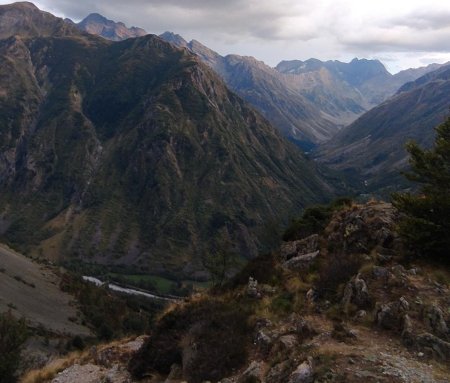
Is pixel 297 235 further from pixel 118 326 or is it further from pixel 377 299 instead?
pixel 118 326

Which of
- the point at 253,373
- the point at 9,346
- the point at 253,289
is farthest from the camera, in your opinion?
the point at 9,346

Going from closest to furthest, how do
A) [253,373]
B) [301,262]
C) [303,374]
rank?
[303,374]
[253,373]
[301,262]

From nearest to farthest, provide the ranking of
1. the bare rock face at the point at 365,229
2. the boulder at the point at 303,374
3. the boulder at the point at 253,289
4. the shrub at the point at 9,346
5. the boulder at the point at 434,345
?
the boulder at the point at 303,374
the boulder at the point at 434,345
the boulder at the point at 253,289
the bare rock face at the point at 365,229
the shrub at the point at 9,346

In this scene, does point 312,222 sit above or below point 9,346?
above

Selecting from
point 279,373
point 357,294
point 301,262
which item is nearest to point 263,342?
point 279,373

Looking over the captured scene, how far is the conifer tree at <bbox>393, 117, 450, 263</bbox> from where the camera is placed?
24750 millimetres

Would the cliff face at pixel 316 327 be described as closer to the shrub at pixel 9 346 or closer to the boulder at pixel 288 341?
the boulder at pixel 288 341

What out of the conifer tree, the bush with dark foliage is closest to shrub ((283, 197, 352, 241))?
the conifer tree

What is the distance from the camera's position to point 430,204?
25.4m

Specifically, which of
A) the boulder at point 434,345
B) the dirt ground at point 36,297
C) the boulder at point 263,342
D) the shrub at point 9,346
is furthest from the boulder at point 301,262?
the dirt ground at point 36,297

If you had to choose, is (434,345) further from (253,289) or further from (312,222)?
(312,222)

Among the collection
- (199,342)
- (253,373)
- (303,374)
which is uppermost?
(303,374)

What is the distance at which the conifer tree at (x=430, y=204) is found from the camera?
24.8 metres

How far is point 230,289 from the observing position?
100 feet
